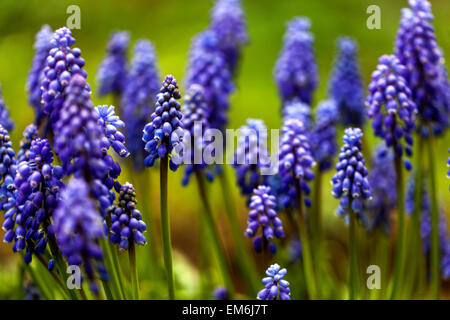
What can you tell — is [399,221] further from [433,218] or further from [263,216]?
[263,216]

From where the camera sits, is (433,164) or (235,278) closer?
(433,164)

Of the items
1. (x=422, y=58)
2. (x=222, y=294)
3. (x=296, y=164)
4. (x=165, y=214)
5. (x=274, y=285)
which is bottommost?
(x=222, y=294)

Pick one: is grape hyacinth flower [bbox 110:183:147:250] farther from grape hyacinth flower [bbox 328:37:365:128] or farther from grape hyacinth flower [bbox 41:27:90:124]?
grape hyacinth flower [bbox 328:37:365:128]

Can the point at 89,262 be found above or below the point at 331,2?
below

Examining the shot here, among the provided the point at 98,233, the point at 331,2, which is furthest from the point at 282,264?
the point at 331,2

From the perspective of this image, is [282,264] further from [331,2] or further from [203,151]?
[331,2]

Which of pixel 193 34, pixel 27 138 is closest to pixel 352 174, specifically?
pixel 27 138
